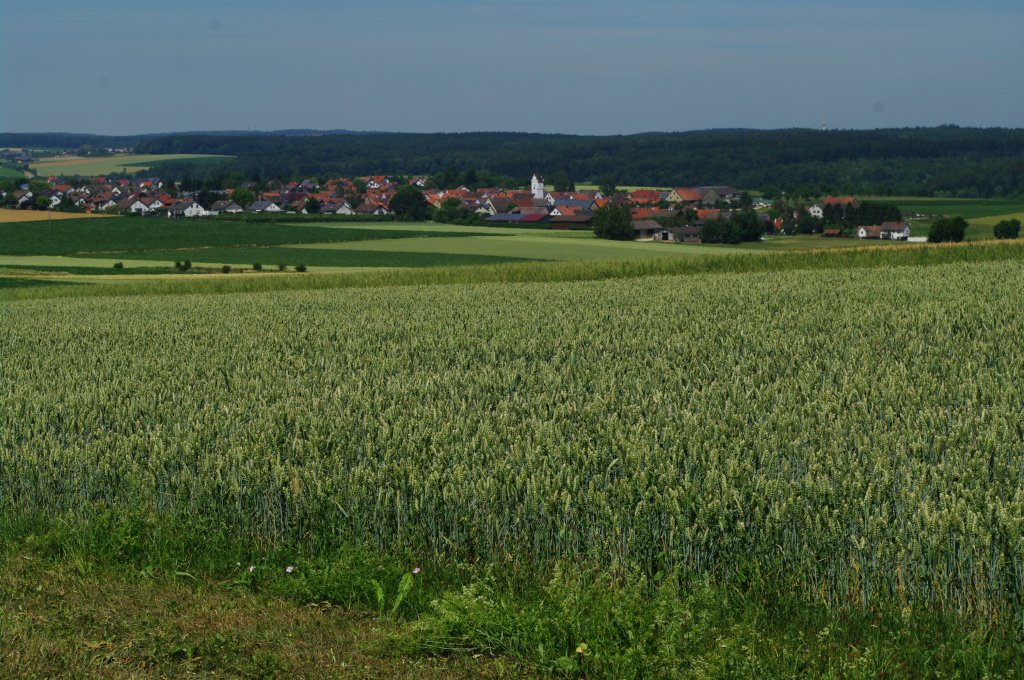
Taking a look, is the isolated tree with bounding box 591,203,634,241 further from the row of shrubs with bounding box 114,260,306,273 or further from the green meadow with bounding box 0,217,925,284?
the row of shrubs with bounding box 114,260,306,273

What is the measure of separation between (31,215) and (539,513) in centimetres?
8415

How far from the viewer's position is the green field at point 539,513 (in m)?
5.98

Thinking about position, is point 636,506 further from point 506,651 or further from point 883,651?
point 883,651

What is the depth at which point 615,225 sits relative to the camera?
→ 216 feet

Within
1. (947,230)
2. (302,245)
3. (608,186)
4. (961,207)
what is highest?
(608,186)

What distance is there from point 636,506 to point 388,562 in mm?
1706

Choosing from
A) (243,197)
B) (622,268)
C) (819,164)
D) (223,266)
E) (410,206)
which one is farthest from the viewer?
(819,164)

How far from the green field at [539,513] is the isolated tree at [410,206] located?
78.1 m

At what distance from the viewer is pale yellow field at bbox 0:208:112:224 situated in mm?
77562

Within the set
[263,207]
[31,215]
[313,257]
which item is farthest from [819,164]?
[313,257]

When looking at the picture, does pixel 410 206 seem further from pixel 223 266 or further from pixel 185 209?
pixel 223 266

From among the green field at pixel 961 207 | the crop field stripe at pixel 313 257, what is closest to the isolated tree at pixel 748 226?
the crop field stripe at pixel 313 257

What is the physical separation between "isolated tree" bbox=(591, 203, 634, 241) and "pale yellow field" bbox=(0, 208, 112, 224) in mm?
41061

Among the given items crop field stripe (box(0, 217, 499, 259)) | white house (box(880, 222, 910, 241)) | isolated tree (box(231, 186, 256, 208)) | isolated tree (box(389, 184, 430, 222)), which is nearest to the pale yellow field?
crop field stripe (box(0, 217, 499, 259))
